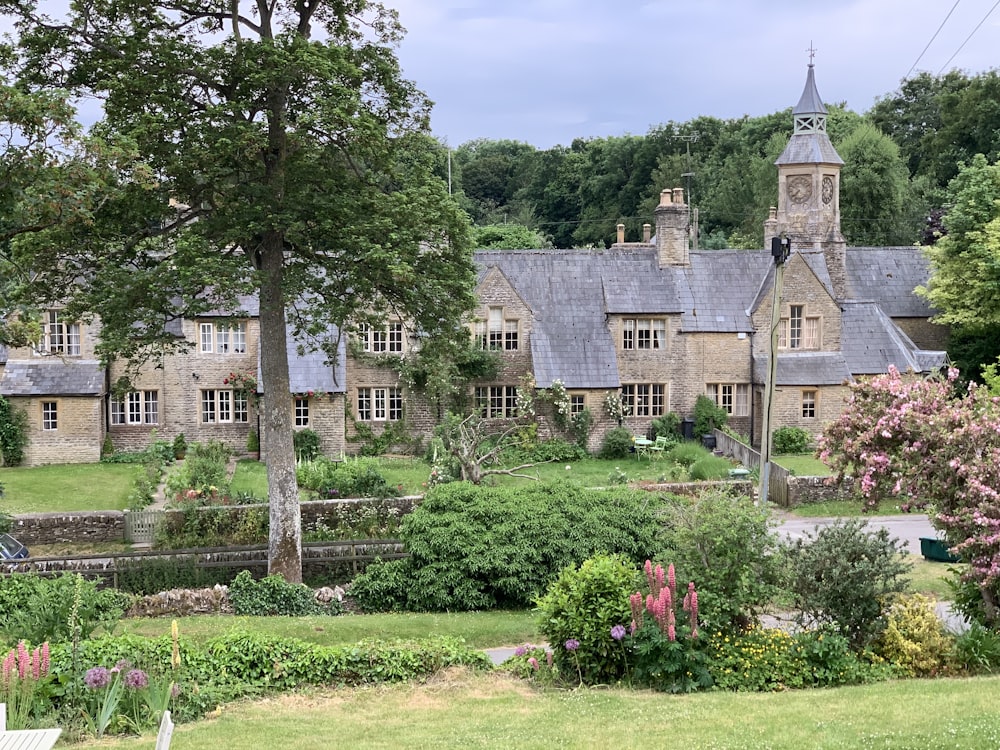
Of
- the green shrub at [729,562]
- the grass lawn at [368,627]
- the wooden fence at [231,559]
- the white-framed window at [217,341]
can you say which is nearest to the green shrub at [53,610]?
the grass lawn at [368,627]

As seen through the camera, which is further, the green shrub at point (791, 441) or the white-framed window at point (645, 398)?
the white-framed window at point (645, 398)

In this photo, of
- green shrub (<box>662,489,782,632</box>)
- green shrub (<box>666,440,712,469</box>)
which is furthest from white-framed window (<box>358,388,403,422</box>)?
green shrub (<box>662,489,782,632</box>)

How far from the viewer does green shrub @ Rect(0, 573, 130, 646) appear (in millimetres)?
14023

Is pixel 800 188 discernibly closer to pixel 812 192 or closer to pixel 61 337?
pixel 812 192

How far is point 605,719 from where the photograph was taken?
11820 millimetres

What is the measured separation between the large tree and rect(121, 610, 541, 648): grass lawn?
3296 mm

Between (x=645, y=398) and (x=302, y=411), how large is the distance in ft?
43.3

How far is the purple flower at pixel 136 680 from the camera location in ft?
38.9

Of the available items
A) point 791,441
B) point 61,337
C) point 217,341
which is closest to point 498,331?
point 217,341

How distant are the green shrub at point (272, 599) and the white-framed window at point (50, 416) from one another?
726 inches

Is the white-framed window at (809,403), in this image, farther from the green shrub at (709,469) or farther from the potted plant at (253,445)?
the potted plant at (253,445)

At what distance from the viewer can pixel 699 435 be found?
39.0 m

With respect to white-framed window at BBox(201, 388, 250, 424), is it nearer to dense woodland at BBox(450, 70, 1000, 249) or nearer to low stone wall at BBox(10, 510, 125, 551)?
low stone wall at BBox(10, 510, 125, 551)

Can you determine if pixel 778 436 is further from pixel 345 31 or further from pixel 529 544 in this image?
pixel 345 31
